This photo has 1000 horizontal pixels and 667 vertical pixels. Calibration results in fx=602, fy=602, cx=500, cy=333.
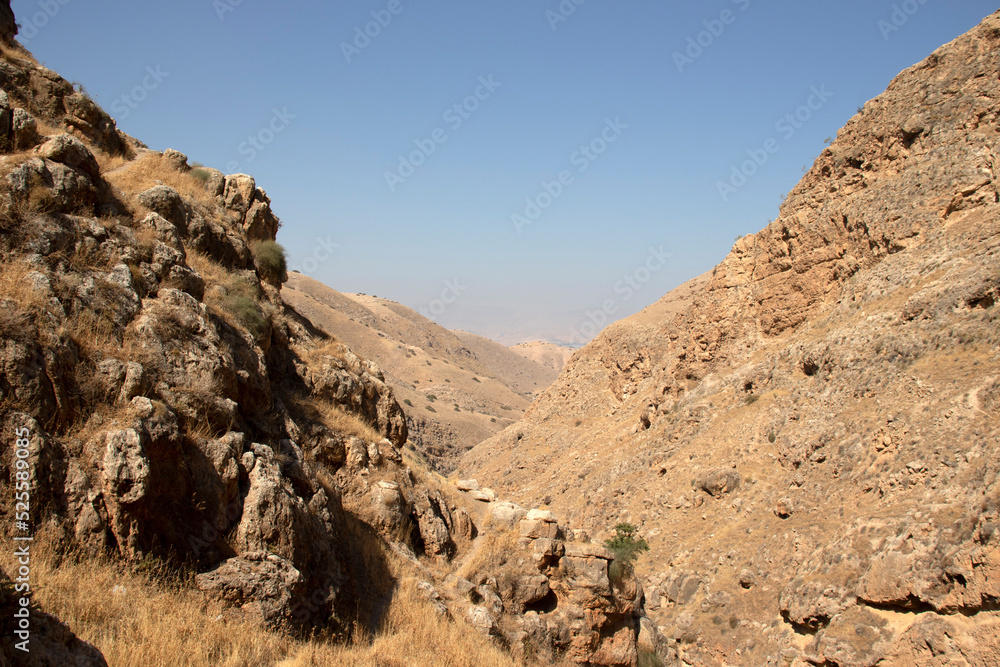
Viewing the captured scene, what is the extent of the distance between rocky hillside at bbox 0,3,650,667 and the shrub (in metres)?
0.08

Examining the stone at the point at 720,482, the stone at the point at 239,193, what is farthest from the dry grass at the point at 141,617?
the stone at the point at 720,482

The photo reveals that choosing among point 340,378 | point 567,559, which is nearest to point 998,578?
point 567,559

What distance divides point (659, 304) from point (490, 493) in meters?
38.7

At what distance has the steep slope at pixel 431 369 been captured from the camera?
5866 centimetres

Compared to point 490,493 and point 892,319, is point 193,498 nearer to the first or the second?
point 490,493

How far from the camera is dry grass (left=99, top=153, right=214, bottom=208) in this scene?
9.71 meters

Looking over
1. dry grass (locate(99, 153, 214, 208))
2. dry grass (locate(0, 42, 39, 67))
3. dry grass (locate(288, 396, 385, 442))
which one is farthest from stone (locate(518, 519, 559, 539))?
dry grass (locate(0, 42, 39, 67))

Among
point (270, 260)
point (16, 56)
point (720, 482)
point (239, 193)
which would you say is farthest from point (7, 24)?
point (720, 482)

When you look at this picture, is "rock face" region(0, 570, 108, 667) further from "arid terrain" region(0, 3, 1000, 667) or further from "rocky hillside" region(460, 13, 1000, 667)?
"rocky hillside" region(460, 13, 1000, 667)

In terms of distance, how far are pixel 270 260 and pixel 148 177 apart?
2792 millimetres

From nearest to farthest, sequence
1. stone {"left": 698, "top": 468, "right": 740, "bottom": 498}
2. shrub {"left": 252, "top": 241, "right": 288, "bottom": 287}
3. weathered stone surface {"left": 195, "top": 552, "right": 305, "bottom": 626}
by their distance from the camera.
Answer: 1. weathered stone surface {"left": 195, "top": 552, "right": 305, "bottom": 626}
2. shrub {"left": 252, "top": 241, "right": 288, "bottom": 287}
3. stone {"left": 698, "top": 468, "right": 740, "bottom": 498}

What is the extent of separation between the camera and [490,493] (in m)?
13.4

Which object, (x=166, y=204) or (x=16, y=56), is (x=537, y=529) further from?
(x=16, y=56)

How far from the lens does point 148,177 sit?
1056 cm
